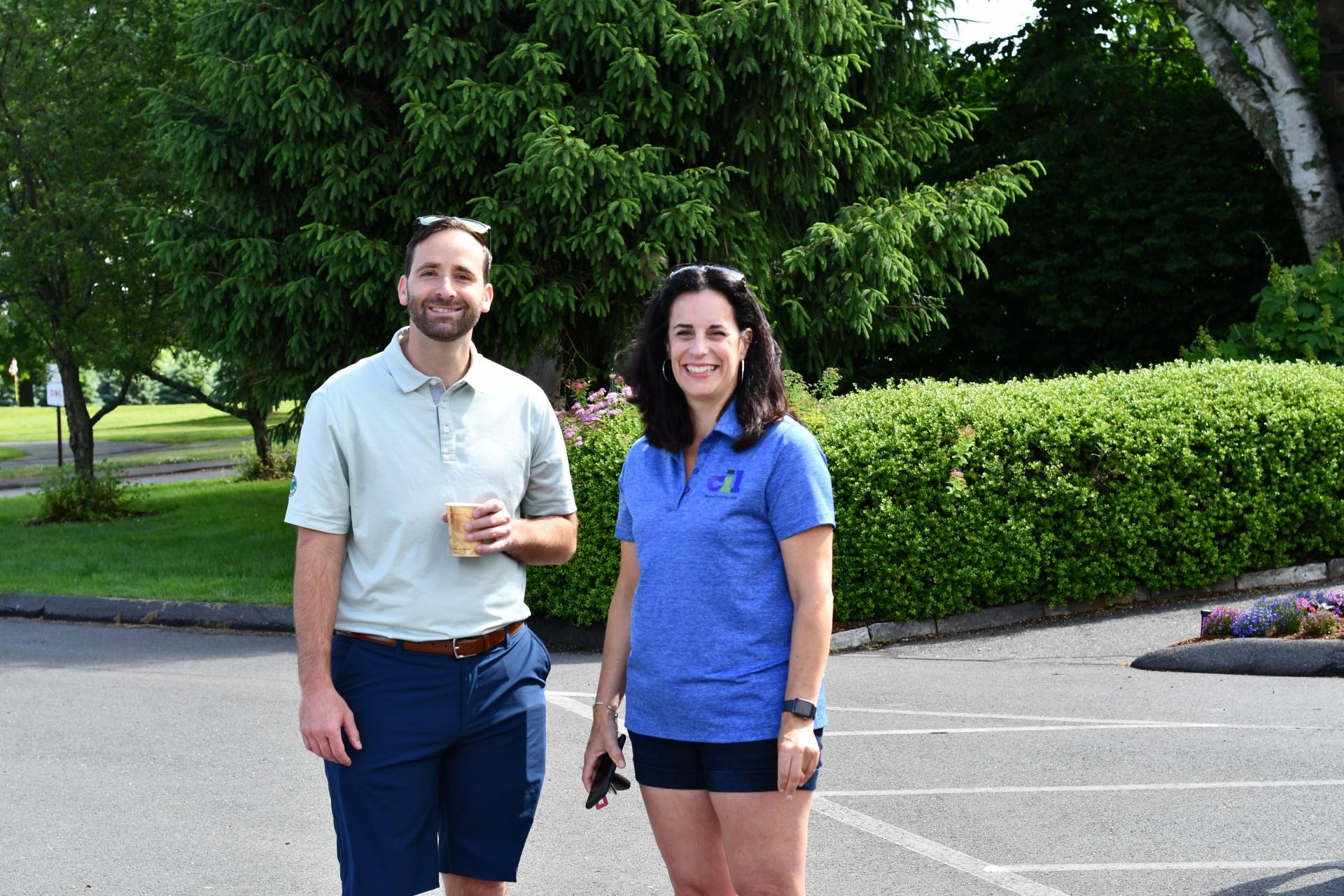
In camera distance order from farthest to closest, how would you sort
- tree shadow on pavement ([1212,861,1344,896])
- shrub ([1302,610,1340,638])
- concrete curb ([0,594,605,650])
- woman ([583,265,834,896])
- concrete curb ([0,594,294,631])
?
concrete curb ([0,594,294,631]) → concrete curb ([0,594,605,650]) → shrub ([1302,610,1340,638]) → tree shadow on pavement ([1212,861,1344,896]) → woman ([583,265,834,896])

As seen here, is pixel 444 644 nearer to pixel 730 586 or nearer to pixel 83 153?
pixel 730 586

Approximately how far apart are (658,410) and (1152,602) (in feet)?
27.5

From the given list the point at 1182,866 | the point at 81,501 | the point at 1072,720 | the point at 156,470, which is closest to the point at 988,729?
the point at 1072,720

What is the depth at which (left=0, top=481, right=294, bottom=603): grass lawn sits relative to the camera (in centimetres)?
1199

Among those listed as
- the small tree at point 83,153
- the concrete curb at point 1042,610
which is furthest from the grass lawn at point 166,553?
the concrete curb at point 1042,610

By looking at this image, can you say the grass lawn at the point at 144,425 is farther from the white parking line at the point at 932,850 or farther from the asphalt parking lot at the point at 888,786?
the white parking line at the point at 932,850

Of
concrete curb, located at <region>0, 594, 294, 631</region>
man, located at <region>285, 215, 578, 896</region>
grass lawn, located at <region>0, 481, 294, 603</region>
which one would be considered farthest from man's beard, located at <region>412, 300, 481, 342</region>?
grass lawn, located at <region>0, 481, 294, 603</region>

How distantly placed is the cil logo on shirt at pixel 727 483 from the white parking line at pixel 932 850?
8.06 ft

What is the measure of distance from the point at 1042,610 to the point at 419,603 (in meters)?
7.86

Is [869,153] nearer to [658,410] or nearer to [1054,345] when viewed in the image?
[1054,345]

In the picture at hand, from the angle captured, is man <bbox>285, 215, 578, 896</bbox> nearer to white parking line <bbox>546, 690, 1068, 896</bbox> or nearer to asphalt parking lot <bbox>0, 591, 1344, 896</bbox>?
asphalt parking lot <bbox>0, 591, 1344, 896</bbox>

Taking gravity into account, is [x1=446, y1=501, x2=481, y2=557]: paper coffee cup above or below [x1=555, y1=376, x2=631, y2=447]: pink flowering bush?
below

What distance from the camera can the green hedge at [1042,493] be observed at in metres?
9.84

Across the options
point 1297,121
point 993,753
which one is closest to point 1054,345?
point 1297,121
